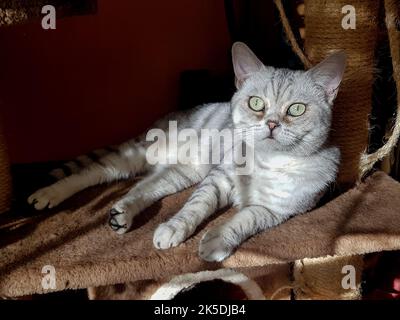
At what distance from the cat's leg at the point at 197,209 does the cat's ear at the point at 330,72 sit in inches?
15.8

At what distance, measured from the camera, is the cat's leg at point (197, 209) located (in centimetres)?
111

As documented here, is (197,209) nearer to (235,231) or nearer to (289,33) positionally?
(235,231)

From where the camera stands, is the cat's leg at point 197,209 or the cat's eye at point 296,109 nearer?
the cat's leg at point 197,209

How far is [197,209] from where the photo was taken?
4.01ft

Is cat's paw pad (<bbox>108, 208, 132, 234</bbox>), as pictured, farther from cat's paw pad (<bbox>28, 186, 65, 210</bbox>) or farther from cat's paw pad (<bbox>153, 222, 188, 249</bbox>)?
cat's paw pad (<bbox>28, 186, 65, 210</bbox>)

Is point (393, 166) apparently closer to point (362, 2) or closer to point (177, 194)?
point (362, 2)

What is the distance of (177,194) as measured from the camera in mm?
1431

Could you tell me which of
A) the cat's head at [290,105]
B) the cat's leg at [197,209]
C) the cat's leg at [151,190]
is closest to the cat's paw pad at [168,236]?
the cat's leg at [197,209]

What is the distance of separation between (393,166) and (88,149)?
1297mm

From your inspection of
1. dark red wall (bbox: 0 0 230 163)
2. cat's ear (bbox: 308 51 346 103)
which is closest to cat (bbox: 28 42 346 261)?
cat's ear (bbox: 308 51 346 103)

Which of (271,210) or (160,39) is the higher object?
(160,39)

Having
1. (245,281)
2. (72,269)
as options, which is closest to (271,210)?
(245,281)

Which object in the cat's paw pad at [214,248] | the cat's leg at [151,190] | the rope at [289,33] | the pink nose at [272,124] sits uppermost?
the rope at [289,33]

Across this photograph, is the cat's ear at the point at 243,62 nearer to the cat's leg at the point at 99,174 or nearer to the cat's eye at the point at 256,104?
the cat's eye at the point at 256,104
